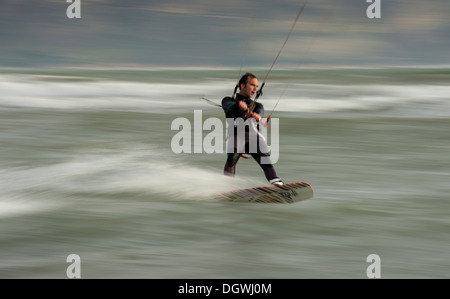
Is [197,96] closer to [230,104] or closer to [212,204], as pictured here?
[212,204]

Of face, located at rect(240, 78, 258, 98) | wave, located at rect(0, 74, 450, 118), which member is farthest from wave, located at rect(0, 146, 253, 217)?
wave, located at rect(0, 74, 450, 118)

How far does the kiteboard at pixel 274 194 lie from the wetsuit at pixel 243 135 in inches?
5.3

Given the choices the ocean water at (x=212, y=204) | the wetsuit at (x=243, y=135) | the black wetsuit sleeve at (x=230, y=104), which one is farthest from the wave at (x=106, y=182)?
the black wetsuit sleeve at (x=230, y=104)

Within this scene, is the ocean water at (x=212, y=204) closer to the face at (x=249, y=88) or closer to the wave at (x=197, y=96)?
the face at (x=249, y=88)

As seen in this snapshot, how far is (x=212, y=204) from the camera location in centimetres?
696

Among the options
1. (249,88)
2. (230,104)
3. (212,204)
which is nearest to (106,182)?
(212,204)

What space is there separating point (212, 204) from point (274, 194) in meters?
0.60

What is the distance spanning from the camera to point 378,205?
7090 mm

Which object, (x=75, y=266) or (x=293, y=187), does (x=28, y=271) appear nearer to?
(x=75, y=266)

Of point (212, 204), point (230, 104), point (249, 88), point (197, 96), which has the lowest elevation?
point (212, 204)

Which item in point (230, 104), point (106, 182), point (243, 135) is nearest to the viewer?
point (230, 104)

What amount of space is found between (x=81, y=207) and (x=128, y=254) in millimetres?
1680

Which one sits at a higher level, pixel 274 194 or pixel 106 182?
pixel 106 182

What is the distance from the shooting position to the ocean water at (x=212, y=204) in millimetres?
5227
